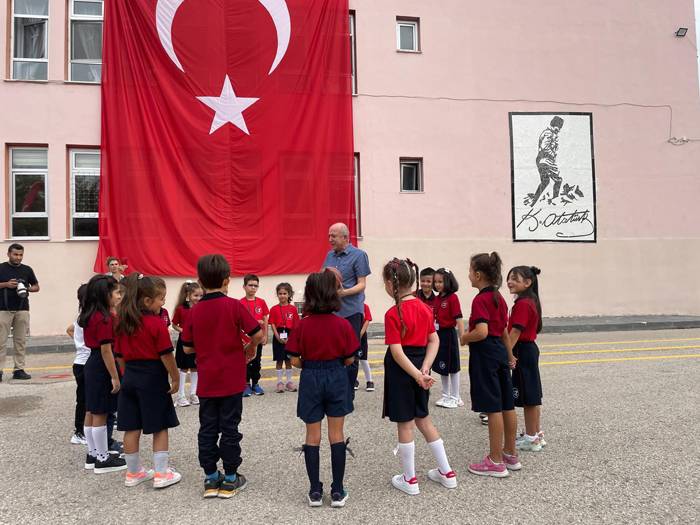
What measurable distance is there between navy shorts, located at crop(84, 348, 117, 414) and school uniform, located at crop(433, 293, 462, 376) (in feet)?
10.9

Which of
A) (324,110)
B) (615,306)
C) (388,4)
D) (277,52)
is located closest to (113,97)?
(277,52)

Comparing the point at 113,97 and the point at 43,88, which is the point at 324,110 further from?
the point at 43,88

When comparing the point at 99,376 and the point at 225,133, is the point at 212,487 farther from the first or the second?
the point at 225,133

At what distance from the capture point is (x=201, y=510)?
3367 mm

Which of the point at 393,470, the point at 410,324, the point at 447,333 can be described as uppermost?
the point at 410,324

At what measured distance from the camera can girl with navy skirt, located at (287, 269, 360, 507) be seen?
346 centimetres

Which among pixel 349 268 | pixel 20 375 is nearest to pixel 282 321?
pixel 349 268

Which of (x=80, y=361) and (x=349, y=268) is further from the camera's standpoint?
(x=349, y=268)

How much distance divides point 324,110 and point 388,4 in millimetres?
3655

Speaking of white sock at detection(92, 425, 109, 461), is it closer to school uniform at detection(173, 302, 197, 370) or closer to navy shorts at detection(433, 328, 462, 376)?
school uniform at detection(173, 302, 197, 370)

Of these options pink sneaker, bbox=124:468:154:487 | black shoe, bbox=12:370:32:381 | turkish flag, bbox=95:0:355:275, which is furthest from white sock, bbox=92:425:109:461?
turkish flag, bbox=95:0:355:275

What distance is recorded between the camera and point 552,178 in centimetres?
1483

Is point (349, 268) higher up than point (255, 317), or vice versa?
point (349, 268)

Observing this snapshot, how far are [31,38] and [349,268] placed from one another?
11.9 metres
